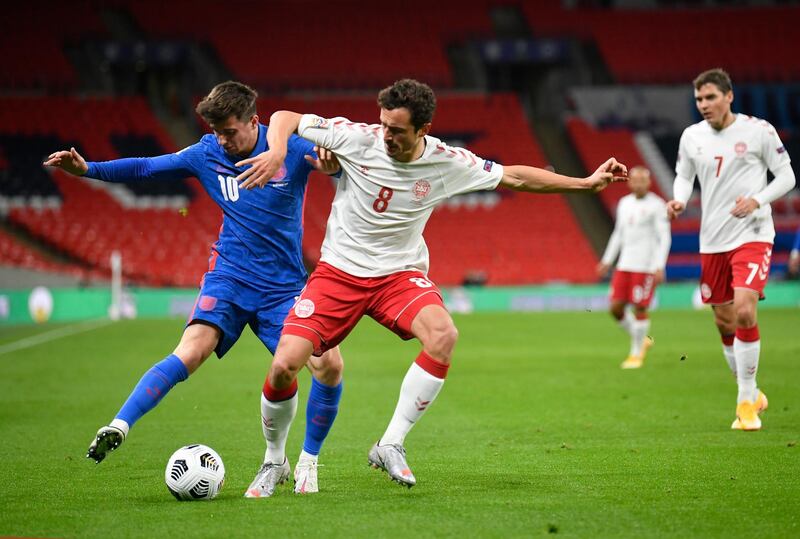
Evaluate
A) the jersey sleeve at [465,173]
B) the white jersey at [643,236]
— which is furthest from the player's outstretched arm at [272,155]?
the white jersey at [643,236]

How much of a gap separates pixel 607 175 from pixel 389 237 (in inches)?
50.8

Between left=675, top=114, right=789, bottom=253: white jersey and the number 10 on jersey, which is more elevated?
the number 10 on jersey

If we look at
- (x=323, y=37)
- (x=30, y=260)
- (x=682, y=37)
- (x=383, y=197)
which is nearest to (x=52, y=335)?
(x=30, y=260)

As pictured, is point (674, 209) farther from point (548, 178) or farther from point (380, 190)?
point (380, 190)

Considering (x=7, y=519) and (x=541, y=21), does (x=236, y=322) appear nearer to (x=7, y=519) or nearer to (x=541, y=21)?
(x=7, y=519)

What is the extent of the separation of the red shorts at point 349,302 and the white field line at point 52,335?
1182 cm

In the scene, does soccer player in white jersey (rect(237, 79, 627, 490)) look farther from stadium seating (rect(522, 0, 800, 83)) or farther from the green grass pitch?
stadium seating (rect(522, 0, 800, 83))

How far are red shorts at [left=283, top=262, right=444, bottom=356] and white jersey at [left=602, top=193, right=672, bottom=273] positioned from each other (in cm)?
919

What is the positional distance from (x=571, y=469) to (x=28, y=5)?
3908 centimetres

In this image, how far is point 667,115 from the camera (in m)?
40.0

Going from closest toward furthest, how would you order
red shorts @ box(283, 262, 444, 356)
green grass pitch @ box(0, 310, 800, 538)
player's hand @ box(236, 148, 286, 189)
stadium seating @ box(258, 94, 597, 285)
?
green grass pitch @ box(0, 310, 800, 538), player's hand @ box(236, 148, 286, 189), red shorts @ box(283, 262, 444, 356), stadium seating @ box(258, 94, 597, 285)

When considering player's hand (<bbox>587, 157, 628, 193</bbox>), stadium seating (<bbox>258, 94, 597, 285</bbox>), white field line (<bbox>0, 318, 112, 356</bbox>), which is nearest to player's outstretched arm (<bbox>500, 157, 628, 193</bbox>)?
player's hand (<bbox>587, 157, 628, 193</bbox>)

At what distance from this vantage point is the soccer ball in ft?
19.6

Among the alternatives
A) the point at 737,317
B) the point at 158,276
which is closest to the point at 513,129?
the point at 158,276
